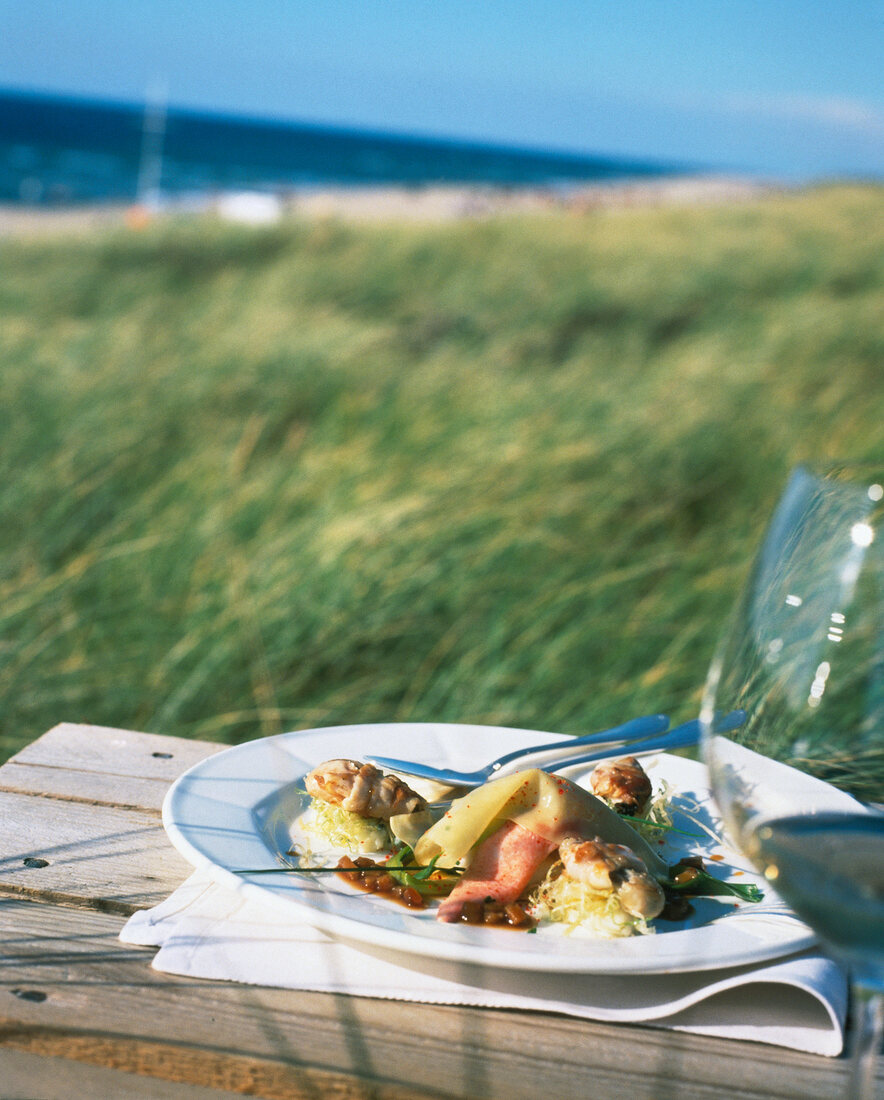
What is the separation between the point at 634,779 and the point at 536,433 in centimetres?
258

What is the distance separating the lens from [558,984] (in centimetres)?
83

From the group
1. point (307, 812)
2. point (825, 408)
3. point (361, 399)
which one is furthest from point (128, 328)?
point (307, 812)

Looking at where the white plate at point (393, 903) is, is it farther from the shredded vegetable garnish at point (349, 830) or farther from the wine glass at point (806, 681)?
the wine glass at point (806, 681)

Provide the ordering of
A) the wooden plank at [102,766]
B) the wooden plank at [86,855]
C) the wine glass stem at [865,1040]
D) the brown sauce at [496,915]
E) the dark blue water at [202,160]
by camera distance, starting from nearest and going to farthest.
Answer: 1. the wine glass stem at [865,1040]
2. the brown sauce at [496,915]
3. the wooden plank at [86,855]
4. the wooden plank at [102,766]
5. the dark blue water at [202,160]

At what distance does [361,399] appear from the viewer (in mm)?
3891

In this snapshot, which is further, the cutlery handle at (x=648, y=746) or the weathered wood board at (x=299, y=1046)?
the cutlery handle at (x=648, y=746)

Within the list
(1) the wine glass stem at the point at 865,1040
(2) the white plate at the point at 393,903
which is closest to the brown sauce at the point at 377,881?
(2) the white plate at the point at 393,903

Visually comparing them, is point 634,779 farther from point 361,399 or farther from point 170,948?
point 361,399

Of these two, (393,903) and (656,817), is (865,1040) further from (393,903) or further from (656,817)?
(656,817)

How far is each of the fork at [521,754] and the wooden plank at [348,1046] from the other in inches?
11.0

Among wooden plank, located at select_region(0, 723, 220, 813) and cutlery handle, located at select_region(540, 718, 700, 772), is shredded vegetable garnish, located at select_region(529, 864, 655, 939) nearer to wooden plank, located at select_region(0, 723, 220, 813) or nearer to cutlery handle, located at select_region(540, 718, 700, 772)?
cutlery handle, located at select_region(540, 718, 700, 772)

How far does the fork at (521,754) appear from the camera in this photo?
3.51ft

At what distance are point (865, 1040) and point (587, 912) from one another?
0.98ft

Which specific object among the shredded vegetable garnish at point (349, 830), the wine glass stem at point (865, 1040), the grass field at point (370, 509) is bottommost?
the grass field at point (370, 509)
